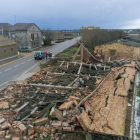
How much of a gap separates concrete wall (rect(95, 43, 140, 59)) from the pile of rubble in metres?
9.78

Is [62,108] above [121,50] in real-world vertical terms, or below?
below

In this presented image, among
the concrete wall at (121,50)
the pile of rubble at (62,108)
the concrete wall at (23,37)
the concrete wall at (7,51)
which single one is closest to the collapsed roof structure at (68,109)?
the pile of rubble at (62,108)

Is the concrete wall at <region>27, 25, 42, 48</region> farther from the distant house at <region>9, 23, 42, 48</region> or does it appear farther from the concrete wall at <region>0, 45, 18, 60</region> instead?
the concrete wall at <region>0, 45, 18, 60</region>

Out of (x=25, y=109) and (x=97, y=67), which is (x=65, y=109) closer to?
(x=25, y=109)

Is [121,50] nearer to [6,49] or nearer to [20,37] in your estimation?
[6,49]

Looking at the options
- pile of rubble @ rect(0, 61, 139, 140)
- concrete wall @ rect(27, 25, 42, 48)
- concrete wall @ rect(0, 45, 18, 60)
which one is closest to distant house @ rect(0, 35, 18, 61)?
concrete wall @ rect(0, 45, 18, 60)

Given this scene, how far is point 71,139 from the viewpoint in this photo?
644 cm

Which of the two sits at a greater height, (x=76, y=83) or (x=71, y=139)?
(x=76, y=83)

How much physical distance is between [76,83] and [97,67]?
5.77m

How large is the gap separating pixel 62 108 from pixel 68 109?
14.1 inches

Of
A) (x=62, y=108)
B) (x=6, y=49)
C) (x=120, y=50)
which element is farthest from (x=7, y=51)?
(x=62, y=108)

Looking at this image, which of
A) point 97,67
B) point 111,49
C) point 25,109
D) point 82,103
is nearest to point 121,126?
point 82,103

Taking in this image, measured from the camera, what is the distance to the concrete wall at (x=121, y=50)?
71.0ft

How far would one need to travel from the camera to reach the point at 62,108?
7.76 metres
